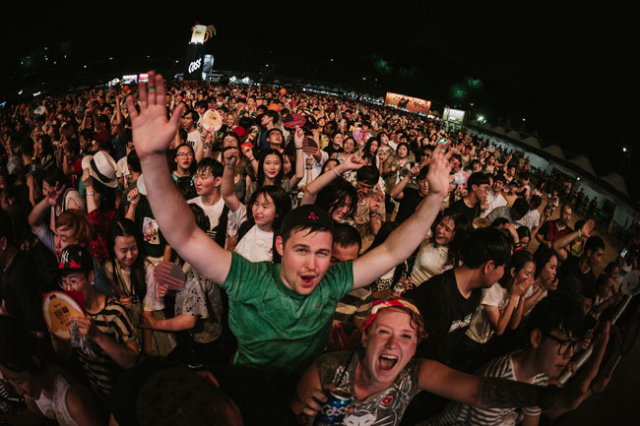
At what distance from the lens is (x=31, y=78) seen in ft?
57.2

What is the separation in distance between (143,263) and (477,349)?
10.4ft

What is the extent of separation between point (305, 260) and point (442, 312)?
52.2 inches

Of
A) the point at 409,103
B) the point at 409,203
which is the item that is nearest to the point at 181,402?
the point at 409,203

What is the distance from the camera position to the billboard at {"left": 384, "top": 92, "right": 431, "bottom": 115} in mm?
43688

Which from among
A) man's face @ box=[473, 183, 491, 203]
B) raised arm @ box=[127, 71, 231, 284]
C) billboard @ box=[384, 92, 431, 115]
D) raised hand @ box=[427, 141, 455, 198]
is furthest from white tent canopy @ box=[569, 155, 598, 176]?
billboard @ box=[384, 92, 431, 115]

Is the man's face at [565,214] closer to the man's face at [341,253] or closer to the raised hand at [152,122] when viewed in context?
the man's face at [341,253]

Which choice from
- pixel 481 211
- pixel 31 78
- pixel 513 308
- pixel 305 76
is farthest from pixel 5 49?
pixel 305 76

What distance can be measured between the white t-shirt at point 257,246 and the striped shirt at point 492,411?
71.3 inches

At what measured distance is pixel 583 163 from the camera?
58.9 feet

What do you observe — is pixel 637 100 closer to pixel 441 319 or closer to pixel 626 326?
pixel 626 326

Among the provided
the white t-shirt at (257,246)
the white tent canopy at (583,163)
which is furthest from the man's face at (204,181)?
the white tent canopy at (583,163)

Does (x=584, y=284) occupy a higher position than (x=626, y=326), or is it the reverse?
(x=584, y=284)

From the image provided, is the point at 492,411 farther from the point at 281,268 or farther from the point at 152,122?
the point at 152,122

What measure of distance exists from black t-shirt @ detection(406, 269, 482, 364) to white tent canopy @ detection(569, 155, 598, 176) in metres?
18.7
